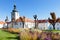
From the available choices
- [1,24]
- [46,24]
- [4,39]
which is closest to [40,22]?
[46,24]

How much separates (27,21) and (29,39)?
9067 cm

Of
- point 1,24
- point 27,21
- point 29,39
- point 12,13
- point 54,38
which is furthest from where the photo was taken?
point 1,24

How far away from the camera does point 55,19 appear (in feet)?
263

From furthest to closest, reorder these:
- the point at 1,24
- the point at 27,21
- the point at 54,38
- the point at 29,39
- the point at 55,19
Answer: the point at 1,24
the point at 27,21
the point at 55,19
the point at 54,38
the point at 29,39

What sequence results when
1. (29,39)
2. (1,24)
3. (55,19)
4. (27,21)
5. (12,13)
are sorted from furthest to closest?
(1,24)
(12,13)
(27,21)
(55,19)
(29,39)

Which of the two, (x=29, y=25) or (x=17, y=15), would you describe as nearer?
(x=29, y=25)

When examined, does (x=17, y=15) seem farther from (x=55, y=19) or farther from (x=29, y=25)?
(x=55, y=19)

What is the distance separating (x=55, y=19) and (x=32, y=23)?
28.5m

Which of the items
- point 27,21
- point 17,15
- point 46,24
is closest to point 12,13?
point 17,15

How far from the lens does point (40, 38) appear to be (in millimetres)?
12234

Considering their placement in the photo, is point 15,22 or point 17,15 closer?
point 15,22

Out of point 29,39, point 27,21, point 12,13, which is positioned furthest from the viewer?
point 12,13

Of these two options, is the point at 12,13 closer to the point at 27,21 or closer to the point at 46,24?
the point at 27,21

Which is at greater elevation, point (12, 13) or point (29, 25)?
point (12, 13)
